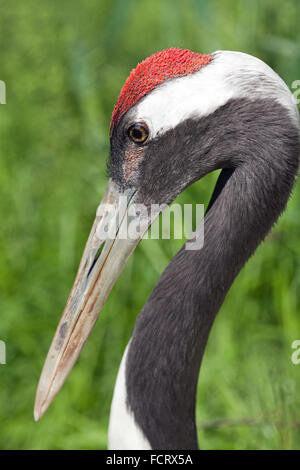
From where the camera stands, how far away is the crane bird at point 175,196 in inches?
63.0

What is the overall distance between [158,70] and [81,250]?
69.8 inches

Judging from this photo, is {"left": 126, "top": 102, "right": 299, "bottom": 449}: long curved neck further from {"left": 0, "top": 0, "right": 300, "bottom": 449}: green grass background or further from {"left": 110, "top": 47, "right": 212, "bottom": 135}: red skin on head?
{"left": 0, "top": 0, "right": 300, "bottom": 449}: green grass background

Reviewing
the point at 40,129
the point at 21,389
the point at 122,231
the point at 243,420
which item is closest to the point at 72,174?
the point at 40,129

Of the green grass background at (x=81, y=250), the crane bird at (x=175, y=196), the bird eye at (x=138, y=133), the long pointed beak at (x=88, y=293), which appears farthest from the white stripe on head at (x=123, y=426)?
the green grass background at (x=81, y=250)

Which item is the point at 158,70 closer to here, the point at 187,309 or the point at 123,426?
the point at 187,309

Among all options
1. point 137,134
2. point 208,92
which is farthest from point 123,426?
point 208,92

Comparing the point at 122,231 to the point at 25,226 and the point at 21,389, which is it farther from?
the point at 25,226

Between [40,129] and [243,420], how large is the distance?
6.21ft

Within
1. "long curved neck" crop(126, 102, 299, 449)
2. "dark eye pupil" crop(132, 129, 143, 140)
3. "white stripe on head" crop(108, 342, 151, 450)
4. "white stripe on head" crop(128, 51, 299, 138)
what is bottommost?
"white stripe on head" crop(108, 342, 151, 450)

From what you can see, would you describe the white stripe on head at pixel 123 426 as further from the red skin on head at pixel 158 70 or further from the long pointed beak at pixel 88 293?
the red skin on head at pixel 158 70

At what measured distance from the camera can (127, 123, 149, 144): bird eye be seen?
1622mm

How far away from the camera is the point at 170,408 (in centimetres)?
178

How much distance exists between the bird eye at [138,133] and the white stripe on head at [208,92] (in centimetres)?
2

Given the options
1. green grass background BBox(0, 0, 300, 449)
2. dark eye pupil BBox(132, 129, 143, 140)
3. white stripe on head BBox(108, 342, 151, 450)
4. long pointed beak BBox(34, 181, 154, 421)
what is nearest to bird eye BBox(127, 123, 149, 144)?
dark eye pupil BBox(132, 129, 143, 140)
